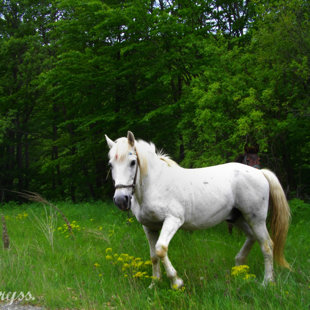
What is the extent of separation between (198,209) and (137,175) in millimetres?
984

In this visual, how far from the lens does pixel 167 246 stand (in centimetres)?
383

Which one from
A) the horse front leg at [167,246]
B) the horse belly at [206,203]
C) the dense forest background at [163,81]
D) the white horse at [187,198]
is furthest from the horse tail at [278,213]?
the dense forest background at [163,81]

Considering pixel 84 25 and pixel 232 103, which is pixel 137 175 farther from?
pixel 84 25

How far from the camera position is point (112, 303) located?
148 inches

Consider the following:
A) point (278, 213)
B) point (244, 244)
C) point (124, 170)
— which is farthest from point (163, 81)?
point (124, 170)

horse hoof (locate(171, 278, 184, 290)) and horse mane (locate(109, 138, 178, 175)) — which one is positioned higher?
horse mane (locate(109, 138, 178, 175))

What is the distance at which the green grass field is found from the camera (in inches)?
137

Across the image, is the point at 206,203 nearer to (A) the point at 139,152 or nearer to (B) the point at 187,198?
(B) the point at 187,198

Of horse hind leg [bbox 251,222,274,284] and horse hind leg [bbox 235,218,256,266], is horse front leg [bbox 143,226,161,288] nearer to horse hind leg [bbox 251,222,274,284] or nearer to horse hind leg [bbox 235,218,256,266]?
horse hind leg [bbox 235,218,256,266]

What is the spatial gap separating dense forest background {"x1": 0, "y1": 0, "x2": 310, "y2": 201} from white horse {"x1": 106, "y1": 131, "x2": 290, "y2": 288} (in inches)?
138

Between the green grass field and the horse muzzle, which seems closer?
the green grass field

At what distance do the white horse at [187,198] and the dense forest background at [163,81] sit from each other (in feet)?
11.5

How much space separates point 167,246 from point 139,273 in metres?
0.57

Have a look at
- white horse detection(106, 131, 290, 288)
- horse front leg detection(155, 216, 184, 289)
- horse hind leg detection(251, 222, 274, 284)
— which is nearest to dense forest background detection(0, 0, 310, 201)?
white horse detection(106, 131, 290, 288)
